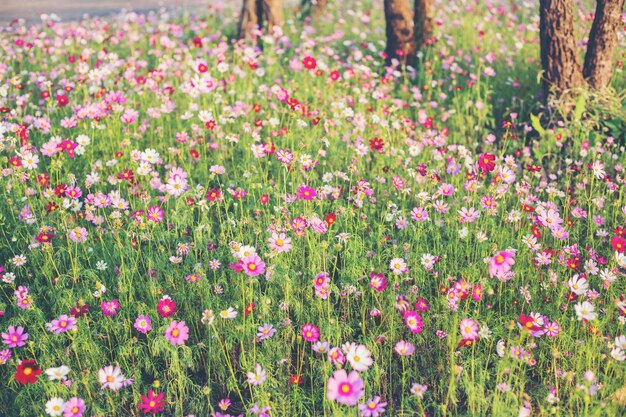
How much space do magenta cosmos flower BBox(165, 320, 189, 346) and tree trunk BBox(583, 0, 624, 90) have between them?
3.58m

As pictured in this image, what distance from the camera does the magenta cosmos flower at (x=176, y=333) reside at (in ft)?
7.82

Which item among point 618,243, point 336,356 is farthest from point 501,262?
point 618,243

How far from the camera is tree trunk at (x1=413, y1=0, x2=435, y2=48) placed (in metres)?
6.00

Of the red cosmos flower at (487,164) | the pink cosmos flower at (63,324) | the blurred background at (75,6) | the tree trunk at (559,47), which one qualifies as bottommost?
the pink cosmos flower at (63,324)

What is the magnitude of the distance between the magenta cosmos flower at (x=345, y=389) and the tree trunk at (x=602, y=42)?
3.51m

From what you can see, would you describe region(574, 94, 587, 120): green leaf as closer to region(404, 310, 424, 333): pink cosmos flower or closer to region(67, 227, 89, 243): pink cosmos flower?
region(404, 310, 424, 333): pink cosmos flower

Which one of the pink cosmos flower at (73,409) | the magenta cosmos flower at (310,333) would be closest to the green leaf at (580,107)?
the magenta cosmos flower at (310,333)

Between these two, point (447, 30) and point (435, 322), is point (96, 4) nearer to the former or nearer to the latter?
point (447, 30)

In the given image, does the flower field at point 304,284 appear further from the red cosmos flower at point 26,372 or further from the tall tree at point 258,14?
the tall tree at point 258,14

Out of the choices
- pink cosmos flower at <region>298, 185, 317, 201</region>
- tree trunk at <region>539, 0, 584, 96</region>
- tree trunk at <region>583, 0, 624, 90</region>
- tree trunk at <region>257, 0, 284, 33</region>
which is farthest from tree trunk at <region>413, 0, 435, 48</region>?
pink cosmos flower at <region>298, 185, 317, 201</region>

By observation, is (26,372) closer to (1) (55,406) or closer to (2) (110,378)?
(1) (55,406)

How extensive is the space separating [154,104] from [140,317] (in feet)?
7.94

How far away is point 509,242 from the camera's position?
3209 millimetres

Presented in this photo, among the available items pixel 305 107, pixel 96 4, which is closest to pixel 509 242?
pixel 305 107
